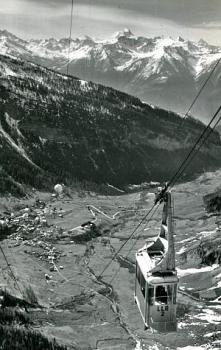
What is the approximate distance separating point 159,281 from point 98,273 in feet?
200

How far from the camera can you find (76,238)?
13525cm

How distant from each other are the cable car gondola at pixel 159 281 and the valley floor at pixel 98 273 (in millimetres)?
22628

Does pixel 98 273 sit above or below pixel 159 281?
below

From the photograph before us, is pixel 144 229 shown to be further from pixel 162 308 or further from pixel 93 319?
pixel 162 308

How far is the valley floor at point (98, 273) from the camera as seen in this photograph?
77688 mm

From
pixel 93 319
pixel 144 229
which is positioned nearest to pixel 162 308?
pixel 93 319

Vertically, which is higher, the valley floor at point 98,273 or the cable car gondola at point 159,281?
the cable car gondola at point 159,281

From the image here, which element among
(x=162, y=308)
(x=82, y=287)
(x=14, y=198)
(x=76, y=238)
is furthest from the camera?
(x=14, y=198)

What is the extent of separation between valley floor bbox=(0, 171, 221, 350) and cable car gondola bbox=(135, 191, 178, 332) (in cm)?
2263

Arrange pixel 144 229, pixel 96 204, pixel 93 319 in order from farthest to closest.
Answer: pixel 96 204
pixel 144 229
pixel 93 319

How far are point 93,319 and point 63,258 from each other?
35.6m

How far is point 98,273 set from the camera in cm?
10988

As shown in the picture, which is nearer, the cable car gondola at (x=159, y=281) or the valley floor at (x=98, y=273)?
the cable car gondola at (x=159, y=281)

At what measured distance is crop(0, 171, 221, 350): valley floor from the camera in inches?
3059
